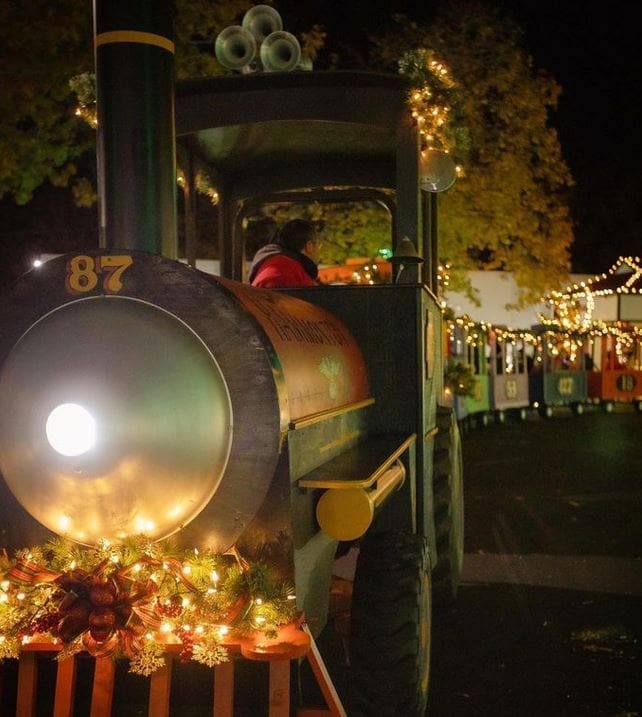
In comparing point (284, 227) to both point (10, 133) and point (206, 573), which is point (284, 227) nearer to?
point (206, 573)

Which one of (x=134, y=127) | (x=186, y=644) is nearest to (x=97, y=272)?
(x=134, y=127)

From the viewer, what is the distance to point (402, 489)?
167 inches

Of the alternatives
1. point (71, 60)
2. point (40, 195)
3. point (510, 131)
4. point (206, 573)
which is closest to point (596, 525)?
point (206, 573)

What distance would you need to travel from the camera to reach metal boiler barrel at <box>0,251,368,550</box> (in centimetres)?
282

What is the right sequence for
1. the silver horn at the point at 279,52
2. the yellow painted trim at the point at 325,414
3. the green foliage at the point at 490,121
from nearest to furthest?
the yellow painted trim at the point at 325,414 < the silver horn at the point at 279,52 < the green foliage at the point at 490,121

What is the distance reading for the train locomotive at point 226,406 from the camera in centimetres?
284

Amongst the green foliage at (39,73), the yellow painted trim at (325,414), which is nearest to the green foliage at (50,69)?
the green foliage at (39,73)

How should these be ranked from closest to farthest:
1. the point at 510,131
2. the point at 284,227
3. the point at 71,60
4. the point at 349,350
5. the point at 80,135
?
the point at 349,350 < the point at 284,227 < the point at 71,60 < the point at 80,135 < the point at 510,131

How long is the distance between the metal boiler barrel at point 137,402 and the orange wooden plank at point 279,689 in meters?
0.41

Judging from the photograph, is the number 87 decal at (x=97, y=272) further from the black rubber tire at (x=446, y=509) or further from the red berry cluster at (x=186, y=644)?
the black rubber tire at (x=446, y=509)

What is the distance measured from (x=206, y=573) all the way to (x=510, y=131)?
19996 mm

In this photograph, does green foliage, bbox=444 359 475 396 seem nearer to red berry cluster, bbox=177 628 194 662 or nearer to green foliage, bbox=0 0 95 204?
green foliage, bbox=0 0 95 204

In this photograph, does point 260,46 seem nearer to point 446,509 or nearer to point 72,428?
point 446,509

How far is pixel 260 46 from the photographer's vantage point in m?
4.87
